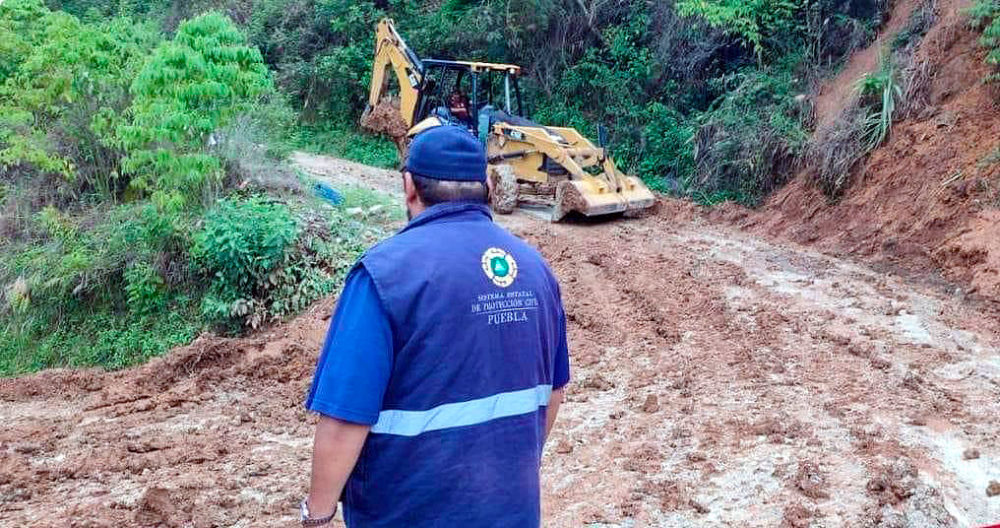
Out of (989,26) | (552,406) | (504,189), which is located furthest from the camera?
(504,189)

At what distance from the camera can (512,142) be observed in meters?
12.1

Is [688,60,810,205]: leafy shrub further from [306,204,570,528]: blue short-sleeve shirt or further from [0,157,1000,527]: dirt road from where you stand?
[306,204,570,528]: blue short-sleeve shirt

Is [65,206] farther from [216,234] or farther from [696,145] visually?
[696,145]

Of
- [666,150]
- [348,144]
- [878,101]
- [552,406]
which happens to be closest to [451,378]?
[552,406]

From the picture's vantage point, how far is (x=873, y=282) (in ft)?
26.2

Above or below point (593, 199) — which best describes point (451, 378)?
above

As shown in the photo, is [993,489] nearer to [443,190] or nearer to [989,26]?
[443,190]

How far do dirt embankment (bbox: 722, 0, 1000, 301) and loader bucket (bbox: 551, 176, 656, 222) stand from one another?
1367 millimetres

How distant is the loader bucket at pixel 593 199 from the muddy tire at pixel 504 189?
2.45ft

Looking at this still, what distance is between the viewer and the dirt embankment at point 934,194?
817cm

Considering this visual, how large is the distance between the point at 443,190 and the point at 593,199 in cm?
885

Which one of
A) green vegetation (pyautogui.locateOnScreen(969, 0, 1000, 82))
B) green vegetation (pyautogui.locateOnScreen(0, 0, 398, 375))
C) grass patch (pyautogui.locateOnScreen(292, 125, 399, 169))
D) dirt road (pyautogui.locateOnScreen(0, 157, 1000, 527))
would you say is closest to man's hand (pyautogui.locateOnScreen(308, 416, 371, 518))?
dirt road (pyautogui.locateOnScreen(0, 157, 1000, 527))

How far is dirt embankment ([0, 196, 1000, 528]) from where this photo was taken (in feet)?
14.0

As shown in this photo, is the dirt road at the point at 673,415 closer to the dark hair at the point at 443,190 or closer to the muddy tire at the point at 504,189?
the dark hair at the point at 443,190
